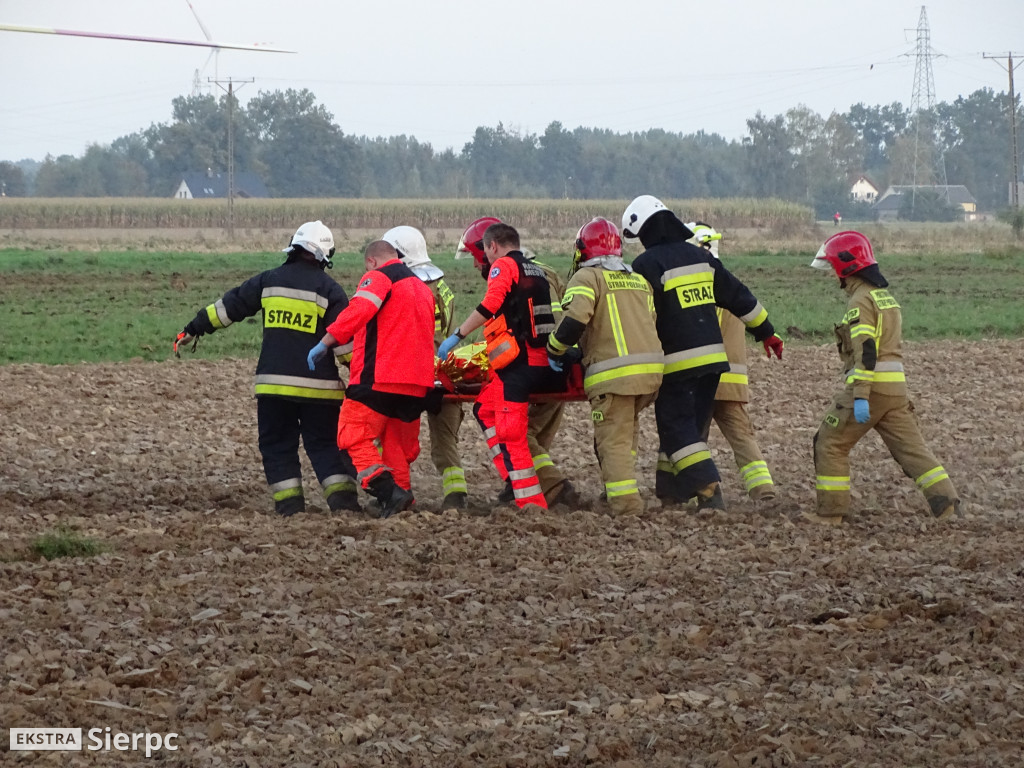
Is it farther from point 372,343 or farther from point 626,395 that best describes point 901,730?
point 372,343

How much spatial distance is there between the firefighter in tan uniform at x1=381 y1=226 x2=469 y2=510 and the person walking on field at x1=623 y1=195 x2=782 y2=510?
1.48 m

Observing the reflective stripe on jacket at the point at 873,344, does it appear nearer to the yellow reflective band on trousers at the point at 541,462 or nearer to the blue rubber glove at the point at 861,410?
the blue rubber glove at the point at 861,410

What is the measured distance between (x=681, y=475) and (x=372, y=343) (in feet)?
7.10

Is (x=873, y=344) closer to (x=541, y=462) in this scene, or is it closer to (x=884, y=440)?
(x=884, y=440)

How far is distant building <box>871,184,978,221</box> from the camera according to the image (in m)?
98.1

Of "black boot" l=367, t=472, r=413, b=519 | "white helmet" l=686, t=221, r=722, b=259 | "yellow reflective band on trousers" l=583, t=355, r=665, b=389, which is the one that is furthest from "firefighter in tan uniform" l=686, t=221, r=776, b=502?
"black boot" l=367, t=472, r=413, b=519

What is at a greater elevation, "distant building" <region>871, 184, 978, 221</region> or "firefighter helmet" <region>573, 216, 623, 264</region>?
"distant building" <region>871, 184, 978, 221</region>

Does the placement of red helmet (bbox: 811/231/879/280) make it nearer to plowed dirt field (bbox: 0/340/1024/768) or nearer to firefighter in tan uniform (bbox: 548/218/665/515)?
firefighter in tan uniform (bbox: 548/218/665/515)

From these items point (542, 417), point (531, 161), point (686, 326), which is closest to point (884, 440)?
point (686, 326)

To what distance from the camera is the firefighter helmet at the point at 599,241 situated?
332 inches

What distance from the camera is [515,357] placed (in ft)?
27.8

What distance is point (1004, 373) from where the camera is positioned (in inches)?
586

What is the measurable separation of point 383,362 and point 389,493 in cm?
84

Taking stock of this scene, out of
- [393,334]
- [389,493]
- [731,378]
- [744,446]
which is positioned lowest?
[389,493]
